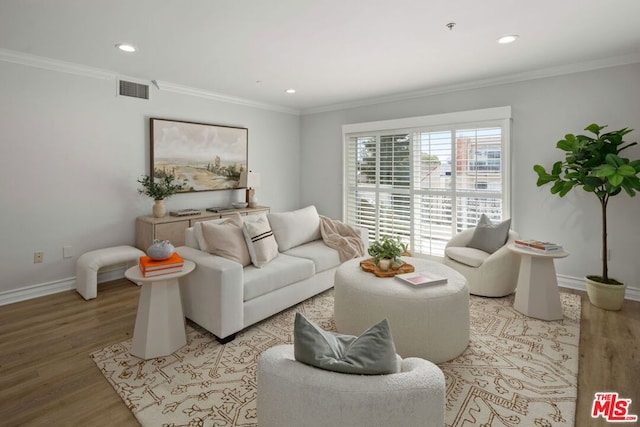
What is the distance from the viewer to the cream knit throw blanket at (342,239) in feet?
12.4

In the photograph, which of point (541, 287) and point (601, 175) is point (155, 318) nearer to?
point (541, 287)

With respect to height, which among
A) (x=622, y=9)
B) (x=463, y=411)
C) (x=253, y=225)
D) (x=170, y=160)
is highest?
(x=622, y=9)

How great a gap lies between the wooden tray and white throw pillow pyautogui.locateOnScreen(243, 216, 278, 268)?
0.92 meters

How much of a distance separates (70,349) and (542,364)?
339 cm

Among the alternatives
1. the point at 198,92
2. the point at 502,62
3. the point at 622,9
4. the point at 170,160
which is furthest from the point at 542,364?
the point at 198,92

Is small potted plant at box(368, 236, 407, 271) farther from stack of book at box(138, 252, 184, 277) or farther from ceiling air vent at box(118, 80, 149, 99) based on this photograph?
ceiling air vent at box(118, 80, 149, 99)

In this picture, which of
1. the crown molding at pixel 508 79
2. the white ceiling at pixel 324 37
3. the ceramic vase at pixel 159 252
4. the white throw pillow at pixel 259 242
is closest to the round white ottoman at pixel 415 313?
the white throw pillow at pixel 259 242

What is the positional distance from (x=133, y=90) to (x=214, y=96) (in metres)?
1.11

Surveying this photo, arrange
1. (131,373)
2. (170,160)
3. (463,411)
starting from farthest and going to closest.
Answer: (170,160), (131,373), (463,411)

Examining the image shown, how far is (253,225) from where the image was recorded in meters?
3.23

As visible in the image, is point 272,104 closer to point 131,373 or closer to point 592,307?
point 131,373

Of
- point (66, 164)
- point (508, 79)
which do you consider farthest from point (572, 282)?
point (66, 164)

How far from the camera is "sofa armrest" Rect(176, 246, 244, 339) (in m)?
2.47

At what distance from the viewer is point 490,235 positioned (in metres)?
3.68
